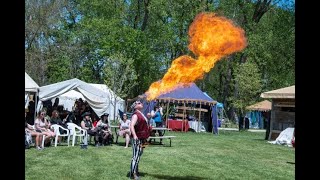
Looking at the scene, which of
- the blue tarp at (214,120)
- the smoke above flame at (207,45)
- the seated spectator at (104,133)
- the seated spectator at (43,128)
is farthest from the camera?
the blue tarp at (214,120)

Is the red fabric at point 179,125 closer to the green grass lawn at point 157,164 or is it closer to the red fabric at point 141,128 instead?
the green grass lawn at point 157,164

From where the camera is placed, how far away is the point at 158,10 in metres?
46.2

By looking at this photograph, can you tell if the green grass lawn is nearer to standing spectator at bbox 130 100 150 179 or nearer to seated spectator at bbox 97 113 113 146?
standing spectator at bbox 130 100 150 179

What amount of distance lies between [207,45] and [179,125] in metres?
19.6

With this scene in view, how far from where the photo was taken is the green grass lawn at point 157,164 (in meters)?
9.73

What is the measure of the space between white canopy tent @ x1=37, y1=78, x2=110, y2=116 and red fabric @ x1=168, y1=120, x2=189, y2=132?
21.7ft

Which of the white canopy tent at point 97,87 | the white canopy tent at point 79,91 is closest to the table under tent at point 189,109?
the white canopy tent at point 79,91

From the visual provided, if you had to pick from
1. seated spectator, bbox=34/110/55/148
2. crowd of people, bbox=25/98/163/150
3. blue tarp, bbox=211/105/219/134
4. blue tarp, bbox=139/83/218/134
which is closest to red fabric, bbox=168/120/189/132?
blue tarp, bbox=139/83/218/134

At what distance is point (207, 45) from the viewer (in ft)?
31.9

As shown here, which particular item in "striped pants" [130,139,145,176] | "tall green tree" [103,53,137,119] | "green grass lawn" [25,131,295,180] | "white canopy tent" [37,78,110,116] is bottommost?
"green grass lawn" [25,131,295,180]

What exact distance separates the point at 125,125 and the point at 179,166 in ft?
18.6

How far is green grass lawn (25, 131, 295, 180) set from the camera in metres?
9.73

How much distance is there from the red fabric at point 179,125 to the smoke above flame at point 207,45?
17925 millimetres
